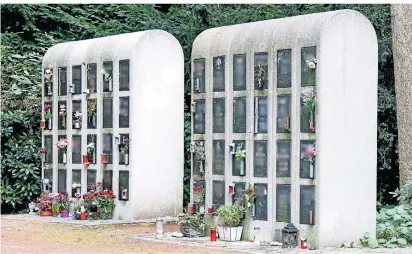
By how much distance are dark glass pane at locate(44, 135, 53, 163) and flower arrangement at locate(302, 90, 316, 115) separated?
755 cm

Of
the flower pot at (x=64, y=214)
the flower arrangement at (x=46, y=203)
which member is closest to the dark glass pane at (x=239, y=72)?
the flower pot at (x=64, y=214)

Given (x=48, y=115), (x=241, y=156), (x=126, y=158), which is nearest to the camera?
(x=241, y=156)

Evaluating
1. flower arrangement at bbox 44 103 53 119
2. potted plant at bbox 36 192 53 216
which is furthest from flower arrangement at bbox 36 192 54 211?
flower arrangement at bbox 44 103 53 119

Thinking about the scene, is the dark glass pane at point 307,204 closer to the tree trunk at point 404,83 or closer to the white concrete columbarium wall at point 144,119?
the tree trunk at point 404,83

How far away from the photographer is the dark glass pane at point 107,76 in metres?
18.0

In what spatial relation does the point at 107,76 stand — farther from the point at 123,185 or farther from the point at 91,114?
the point at 123,185

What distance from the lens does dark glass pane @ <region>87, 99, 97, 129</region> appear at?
18422mm

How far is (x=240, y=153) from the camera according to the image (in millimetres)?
14734

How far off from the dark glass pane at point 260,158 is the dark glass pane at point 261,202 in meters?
0.19

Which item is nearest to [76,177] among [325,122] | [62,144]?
[62,144]

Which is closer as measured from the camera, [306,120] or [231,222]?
[306,120]

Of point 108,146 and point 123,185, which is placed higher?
point 108,146

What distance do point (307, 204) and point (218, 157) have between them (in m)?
2.12

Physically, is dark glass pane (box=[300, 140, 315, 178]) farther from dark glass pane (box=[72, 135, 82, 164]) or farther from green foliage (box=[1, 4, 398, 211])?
dark glass pane (box=[72, 135, 82, 164])
